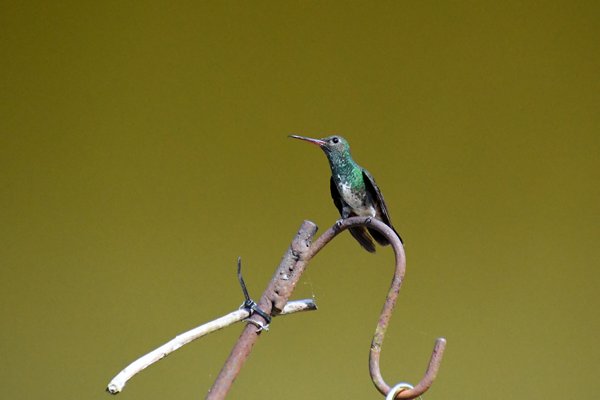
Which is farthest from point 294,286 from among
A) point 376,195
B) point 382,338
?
point 376,195

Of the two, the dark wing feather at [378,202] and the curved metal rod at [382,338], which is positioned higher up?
the dark wing feather at [378,202]

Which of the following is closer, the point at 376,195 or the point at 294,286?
the point at 294,286

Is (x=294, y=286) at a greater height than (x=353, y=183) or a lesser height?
lesser

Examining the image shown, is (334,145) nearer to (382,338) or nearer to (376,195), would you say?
(376,195)

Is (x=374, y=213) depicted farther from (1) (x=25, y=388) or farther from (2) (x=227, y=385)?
(1) (x=25, y=388)

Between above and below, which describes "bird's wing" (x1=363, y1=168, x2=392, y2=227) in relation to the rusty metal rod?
above

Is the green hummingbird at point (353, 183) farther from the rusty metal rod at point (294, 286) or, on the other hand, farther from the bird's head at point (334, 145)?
the rusty metal rod at point (294, 286)

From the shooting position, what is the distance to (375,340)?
76 cm

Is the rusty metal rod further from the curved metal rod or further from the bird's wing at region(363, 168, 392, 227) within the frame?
the bird's wing at region(363, 168, 392, 227)

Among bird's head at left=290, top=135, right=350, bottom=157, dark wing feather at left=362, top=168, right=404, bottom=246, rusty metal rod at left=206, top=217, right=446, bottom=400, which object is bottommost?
rusty metal rod at left=206, top=217, right=446, bottom=400

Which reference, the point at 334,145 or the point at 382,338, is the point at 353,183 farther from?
the point at 382,338

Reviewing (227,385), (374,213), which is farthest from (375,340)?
(374,213)

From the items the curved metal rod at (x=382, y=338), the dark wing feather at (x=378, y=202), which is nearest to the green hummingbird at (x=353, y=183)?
the dark wing feather at (x=378, y=202)

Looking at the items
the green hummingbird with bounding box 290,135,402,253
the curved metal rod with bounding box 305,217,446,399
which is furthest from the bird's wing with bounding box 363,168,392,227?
the curved metal rod with bounding box 305,217,446,399
